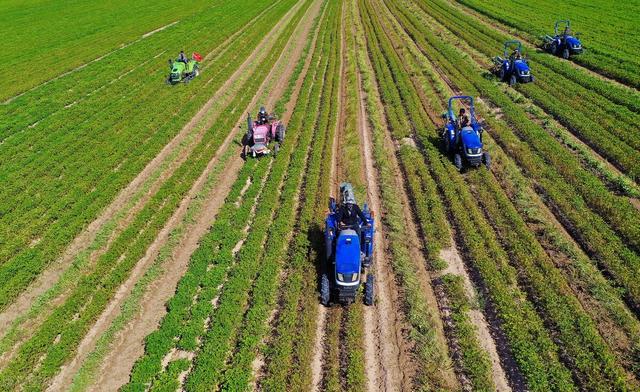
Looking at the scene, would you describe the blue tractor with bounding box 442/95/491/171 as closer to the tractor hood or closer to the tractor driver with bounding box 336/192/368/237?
the tractor driver with bounding box 336/192/368/237

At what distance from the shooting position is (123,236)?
14.0 metres

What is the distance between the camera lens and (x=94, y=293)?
11.9 m

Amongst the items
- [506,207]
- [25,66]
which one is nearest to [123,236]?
[506,207]

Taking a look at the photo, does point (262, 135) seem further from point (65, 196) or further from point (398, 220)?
point (65, 196)

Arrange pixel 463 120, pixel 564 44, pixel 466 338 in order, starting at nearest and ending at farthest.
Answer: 1. pixel 466 338
2. pixel 463 120
3. pixel 564 44

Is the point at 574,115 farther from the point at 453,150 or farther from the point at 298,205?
the point at 298,205

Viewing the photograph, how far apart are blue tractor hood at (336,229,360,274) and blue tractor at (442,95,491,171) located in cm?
755

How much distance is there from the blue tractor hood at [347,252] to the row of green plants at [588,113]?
11853 millimetres

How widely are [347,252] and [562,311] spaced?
5.23m

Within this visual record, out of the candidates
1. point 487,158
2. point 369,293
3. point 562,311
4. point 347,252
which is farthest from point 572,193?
point 347,252

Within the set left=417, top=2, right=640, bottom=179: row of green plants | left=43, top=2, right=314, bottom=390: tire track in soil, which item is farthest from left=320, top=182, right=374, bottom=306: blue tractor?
left=417, top=2, right=640, bottom=179: row of green plants

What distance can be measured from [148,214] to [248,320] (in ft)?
22.5

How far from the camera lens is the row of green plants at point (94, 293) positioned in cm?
983

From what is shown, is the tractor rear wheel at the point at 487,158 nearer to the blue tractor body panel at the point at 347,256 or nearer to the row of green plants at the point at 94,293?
the blue tractor body panel at the point at 347,256
